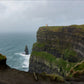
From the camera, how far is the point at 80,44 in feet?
192

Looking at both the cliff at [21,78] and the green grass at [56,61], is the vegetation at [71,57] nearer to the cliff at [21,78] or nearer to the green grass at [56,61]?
the green grass at [56,61]

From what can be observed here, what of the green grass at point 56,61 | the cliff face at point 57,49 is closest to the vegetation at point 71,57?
the cliff face at point 57,49

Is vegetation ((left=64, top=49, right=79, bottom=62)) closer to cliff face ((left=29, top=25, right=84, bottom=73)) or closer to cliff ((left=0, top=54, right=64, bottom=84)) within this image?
cliff face ((left=29, top=25, right=84, bottom=73))

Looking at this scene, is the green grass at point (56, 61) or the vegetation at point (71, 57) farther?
the vegetation at point (71, 57)

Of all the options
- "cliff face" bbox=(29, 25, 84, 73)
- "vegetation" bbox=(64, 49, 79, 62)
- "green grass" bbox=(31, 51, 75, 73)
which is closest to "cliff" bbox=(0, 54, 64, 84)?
"green grass" bbox=(31, 51, 75, 73)

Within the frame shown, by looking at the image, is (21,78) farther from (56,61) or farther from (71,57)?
(71,57)

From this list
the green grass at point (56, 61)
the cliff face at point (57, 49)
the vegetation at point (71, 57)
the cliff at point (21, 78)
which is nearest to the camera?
the cliff at point (21, 78)

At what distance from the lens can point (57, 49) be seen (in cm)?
7188

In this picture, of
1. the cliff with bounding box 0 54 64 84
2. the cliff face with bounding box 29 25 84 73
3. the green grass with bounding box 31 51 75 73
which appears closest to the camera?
the cliff with bounding box 0 54 64 84

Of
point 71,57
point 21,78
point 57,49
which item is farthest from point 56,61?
point 21,78

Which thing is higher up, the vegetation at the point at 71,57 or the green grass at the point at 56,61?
the vegetation at the point at 71,57

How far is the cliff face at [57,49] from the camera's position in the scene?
58500 mm

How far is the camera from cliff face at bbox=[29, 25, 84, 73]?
5850cm

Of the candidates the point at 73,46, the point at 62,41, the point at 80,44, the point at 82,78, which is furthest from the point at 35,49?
the point at 82,78
